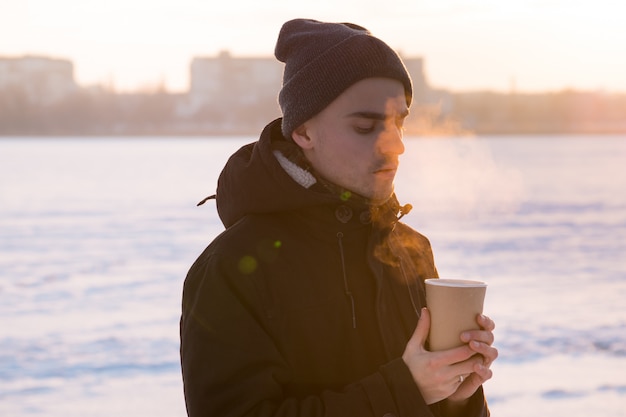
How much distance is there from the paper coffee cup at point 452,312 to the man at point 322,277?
0.6 inches

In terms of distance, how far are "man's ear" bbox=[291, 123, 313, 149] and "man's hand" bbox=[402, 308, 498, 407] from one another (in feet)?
1.29

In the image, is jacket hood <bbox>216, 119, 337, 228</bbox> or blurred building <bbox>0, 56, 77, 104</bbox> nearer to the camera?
jacket hood <bbox>216, 119, 337, 228</bbox>

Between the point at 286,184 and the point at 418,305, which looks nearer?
the point at 286,184

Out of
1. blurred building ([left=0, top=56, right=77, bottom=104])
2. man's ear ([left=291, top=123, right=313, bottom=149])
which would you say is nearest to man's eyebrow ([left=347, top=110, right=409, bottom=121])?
man's ear ([left=291, top=123, right=313, bottom=149])

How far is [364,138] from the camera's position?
167 centimetres

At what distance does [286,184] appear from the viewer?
1682 mm

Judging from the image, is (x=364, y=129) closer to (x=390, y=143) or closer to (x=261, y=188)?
(x=390, y=143)

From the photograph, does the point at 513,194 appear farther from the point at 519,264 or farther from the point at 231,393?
the point at 231,393

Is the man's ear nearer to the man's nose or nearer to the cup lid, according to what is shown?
the man's nose

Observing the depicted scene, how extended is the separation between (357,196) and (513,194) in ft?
65.5

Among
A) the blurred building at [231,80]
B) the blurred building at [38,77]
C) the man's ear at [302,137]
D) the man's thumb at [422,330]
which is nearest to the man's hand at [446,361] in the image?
the man's thumb at [422,330]

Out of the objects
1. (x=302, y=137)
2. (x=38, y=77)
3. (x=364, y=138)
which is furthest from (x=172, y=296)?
(x=38, y=77)

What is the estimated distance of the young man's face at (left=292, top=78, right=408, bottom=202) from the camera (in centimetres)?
167

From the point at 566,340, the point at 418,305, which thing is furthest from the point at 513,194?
the point at 418,305
